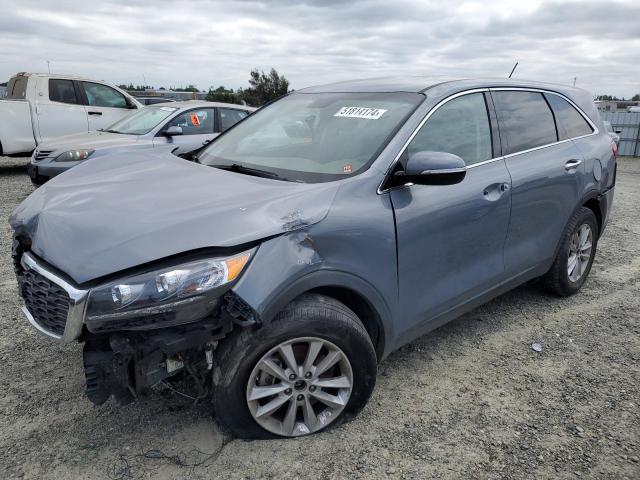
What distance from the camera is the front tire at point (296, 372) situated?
2.24 meters

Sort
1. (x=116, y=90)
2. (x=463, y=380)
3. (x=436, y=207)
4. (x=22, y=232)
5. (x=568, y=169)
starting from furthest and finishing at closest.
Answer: (x=116, y=90), (x=568, y=169), (x=463, y=380), (x=436, y=207), (x=22, y=232)

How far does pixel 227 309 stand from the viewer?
2.11 metres

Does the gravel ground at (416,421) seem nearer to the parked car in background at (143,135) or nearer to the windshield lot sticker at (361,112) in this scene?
the windshield lot sticker at (361,112)

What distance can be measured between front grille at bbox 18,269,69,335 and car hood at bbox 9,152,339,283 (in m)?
0.10

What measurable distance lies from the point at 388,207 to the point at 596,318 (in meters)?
2.35

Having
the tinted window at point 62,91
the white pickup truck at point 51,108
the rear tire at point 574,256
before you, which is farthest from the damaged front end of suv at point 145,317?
the tinted window at point 62,91

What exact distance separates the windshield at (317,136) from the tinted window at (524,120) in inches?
31.2

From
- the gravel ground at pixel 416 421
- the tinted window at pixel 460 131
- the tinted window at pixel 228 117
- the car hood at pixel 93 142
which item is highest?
the tinted window at pixel 460 131

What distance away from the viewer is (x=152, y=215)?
2291 mm

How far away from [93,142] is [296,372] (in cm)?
635

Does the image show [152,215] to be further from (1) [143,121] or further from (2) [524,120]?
(1) [143,121]

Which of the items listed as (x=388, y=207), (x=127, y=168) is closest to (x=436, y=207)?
(x=388, y=207)

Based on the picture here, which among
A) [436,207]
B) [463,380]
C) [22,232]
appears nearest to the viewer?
[22,232]

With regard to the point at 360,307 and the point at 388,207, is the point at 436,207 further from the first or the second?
the point at 360,307
